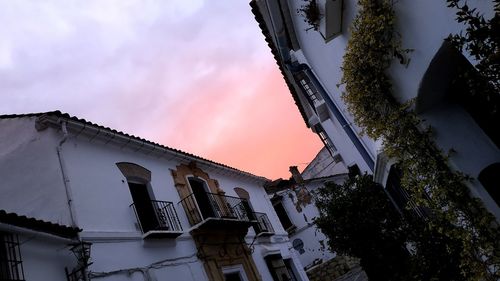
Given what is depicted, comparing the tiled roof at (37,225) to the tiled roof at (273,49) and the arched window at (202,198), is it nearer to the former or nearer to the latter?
A: the arched window at (202,198)

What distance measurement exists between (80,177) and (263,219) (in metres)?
9.25

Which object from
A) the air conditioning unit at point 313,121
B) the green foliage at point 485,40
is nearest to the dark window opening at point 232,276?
the air conditioning unit at point 313,121

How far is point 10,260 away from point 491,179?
6278mm

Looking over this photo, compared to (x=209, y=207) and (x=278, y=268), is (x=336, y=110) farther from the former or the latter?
(x=278, y=268)

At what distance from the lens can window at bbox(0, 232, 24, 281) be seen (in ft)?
16.4

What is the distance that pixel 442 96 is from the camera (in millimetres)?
4125

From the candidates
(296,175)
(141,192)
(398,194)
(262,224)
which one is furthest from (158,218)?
(296,175)

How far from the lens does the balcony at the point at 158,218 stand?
27.6 ft

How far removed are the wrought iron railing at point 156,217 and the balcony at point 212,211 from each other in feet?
2.19

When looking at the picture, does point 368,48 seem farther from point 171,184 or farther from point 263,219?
point 263,219

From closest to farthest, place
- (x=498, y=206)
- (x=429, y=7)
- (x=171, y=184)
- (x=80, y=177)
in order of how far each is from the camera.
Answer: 1. (x=429, y=7)
2. (x=498, y=206)
3. (x=80, y=177)
4. (x=171, y=184)

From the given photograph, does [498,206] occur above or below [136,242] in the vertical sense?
below

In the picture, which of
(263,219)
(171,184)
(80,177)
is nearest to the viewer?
(80,177)

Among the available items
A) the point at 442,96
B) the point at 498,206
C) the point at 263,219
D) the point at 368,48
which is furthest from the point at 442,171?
the point at 263,219
